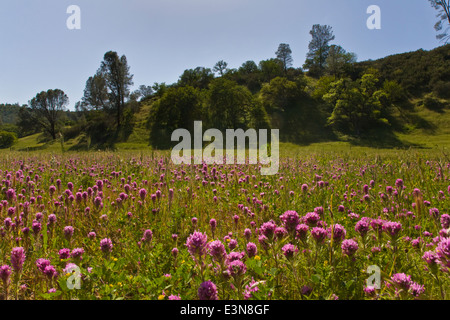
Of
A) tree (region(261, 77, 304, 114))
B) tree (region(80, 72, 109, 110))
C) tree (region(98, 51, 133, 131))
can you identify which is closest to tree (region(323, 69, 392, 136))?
tree (region(261, 77, 304, 114))

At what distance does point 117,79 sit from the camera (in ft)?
175

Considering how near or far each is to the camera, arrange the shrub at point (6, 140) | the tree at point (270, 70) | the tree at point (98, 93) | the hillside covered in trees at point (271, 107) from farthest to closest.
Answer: the tree at point (270, 70) → the shrub at point (6, 140) → the tree at point (98, 93) → the hillside covered in trees at point (271, 107)

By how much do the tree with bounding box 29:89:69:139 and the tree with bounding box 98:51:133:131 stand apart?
20.9 metres

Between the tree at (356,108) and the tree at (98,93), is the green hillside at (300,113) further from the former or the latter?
the tree at (98,93)

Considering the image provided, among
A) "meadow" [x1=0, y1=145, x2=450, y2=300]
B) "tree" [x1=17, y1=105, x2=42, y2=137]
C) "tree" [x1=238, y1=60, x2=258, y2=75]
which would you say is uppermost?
"tree" [x1=238, y1=60, x2=258, y2=75]

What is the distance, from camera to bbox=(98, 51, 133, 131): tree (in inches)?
2053

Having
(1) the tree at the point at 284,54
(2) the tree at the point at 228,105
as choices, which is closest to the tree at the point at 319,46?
(1) the tree at the point at 284,54

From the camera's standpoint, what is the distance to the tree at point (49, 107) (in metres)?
64.2

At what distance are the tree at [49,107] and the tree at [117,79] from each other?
20.9m

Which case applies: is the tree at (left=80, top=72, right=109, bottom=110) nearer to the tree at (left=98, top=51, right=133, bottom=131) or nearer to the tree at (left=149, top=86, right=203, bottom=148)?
the tree at (left=98, top=51, right=133, bottom=131)

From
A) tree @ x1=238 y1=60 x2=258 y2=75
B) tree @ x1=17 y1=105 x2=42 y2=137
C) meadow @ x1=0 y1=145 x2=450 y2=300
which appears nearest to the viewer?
meadow @ x1=0 y1=145 x2=450 y2=300

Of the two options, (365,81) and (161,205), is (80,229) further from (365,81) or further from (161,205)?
(365,81)
